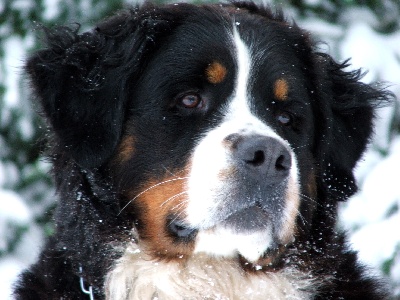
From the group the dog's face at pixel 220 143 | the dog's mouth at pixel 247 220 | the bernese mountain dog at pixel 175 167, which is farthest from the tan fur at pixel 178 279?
the dog's mouth at pixel 247 220

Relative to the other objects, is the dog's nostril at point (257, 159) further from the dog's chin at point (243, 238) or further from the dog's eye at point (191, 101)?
the dog's eye at point (191, 101)

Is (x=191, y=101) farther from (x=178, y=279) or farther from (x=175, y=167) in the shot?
(x=178, y=279)

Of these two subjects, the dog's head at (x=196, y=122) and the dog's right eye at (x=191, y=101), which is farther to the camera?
the dog's right eye at (x=191, y=101)

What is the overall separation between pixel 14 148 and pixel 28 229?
98 centimetres

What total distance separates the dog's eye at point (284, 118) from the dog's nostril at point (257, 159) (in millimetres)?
505

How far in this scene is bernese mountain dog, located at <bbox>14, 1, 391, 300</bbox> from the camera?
3.36m

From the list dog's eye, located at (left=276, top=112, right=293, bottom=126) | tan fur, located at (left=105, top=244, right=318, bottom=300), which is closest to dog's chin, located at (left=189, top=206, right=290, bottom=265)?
tan fur, located at (left=105, top=244, right=318, bottom=300)

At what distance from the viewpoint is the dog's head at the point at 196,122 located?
10.8 feet

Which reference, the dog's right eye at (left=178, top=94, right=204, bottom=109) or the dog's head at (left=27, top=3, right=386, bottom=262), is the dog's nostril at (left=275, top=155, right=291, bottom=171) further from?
the dog's right eye at (left=178, top=94, right=204, bottom=109)

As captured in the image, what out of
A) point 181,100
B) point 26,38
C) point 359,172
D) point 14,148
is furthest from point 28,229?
point 181,100

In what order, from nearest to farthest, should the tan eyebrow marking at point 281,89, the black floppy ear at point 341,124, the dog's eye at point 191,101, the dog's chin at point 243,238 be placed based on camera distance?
1. the dog's chin at point 243,238
2. the dog's eye at point 191,101
3. the tan eyebrow marking at point 281,89
4. the black floppy ear at point 341,124

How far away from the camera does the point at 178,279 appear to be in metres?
3.54

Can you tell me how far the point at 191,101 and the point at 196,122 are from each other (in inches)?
4.0

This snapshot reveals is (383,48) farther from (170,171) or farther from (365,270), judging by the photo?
(170,171)
